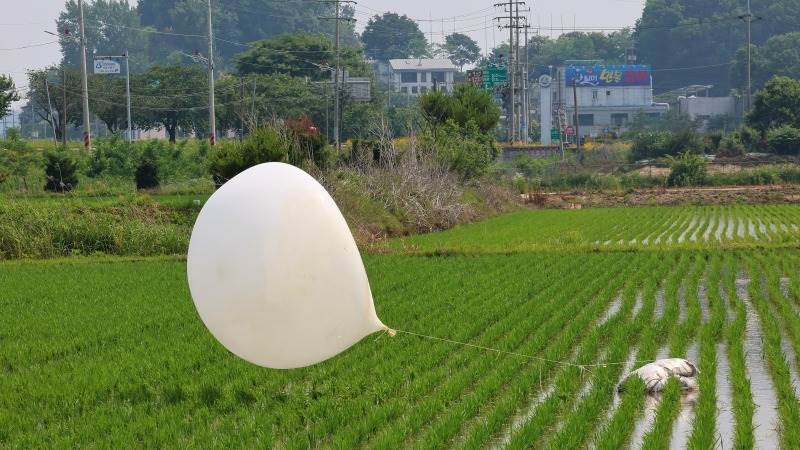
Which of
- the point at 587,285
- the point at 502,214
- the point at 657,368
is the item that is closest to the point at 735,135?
the point at 502,214

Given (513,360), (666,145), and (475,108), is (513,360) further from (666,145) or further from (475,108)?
(666,145)

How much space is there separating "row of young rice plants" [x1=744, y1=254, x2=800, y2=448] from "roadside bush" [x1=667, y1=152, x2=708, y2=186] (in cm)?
3753

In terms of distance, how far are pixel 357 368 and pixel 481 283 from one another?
292 inches

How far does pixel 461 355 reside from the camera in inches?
436

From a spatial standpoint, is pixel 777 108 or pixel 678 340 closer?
pixel 678 340

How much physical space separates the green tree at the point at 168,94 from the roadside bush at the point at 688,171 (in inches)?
1553

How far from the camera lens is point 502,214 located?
1620 inches

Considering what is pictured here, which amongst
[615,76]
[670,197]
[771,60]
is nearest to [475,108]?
[670,197]

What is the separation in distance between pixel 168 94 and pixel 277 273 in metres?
75.0

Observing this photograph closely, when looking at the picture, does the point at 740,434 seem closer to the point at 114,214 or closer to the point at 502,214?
the point at 114,214

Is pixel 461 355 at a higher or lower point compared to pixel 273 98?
lower

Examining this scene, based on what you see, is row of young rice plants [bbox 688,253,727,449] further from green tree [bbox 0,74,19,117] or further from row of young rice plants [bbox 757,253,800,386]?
green tree [bbox 0,74,19,117]

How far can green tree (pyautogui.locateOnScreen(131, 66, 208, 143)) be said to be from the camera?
80.1m

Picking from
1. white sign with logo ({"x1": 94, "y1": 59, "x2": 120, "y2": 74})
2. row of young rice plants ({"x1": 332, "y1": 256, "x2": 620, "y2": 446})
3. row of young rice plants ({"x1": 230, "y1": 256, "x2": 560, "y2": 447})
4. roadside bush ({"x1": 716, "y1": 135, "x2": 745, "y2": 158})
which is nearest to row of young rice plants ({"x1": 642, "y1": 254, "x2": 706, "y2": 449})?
row of young rice plants ({"x1": 332, "y1": 256, "x2": 620, "y2": 446})
